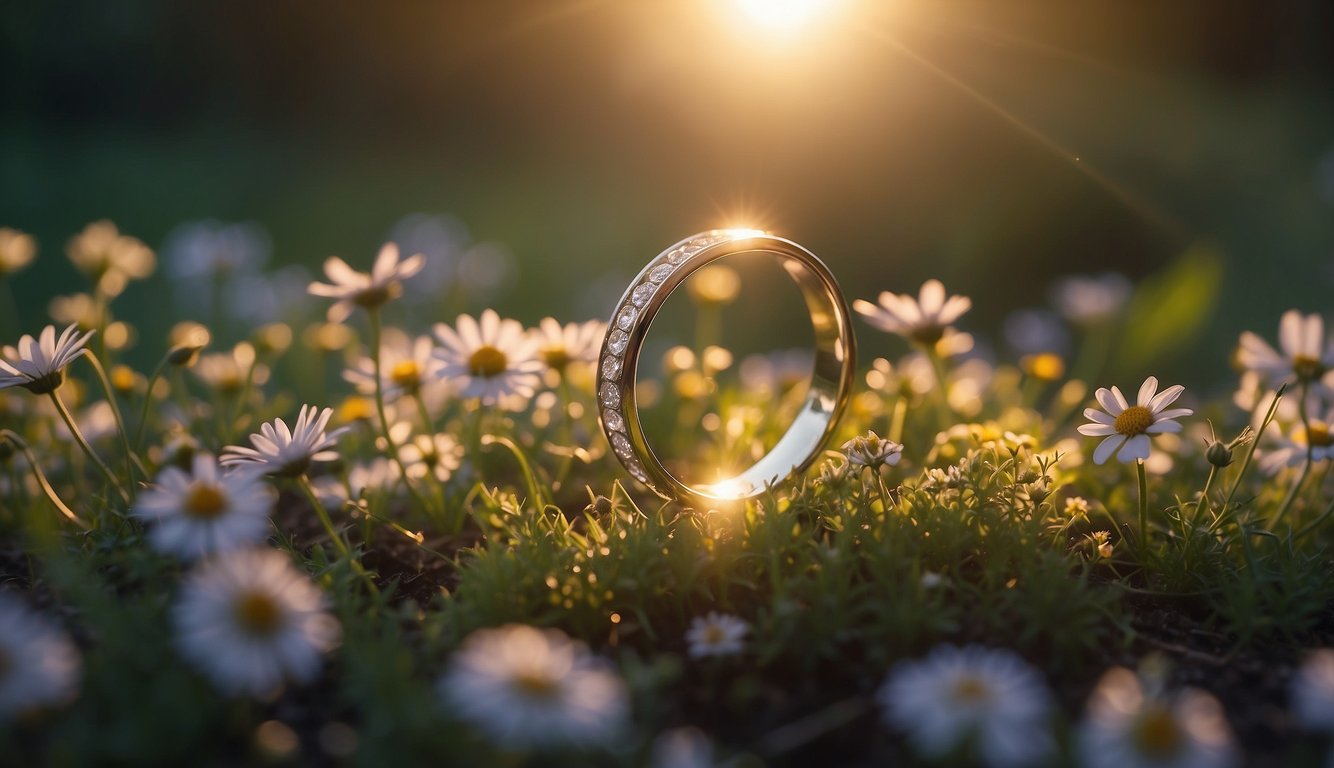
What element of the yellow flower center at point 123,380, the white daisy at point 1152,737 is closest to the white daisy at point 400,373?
the yellow flower center at point 123,380

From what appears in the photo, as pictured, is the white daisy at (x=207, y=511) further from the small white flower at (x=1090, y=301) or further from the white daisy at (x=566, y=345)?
the small white flower at (x=1090, y=301)

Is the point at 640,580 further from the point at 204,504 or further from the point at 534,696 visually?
the point at 204,504

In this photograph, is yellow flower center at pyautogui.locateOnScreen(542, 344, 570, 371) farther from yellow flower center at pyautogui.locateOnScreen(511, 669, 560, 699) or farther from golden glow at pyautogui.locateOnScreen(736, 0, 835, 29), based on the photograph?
golden glow at pyautogui.locateOnScreen(736, 0, 835, 29)

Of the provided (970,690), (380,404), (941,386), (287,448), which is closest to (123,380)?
(380,404)

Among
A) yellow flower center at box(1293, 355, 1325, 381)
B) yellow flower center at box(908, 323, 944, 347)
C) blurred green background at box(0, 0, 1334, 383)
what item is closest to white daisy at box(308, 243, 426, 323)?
yellow flower center at box(908, 323, 944, 347)

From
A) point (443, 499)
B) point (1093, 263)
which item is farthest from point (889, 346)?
point (443, 499)
